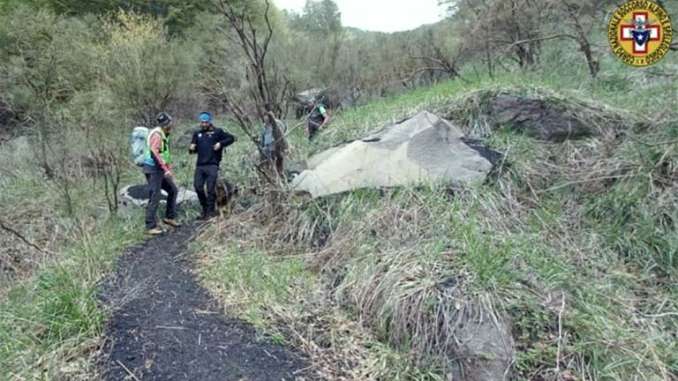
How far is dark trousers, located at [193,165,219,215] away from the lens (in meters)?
6.73

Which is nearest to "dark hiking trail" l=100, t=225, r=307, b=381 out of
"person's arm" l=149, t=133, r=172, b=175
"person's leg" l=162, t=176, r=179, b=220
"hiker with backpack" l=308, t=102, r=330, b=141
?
"person's arm" l=149, t=133, r=172, b=175

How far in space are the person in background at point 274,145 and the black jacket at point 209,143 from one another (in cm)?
56

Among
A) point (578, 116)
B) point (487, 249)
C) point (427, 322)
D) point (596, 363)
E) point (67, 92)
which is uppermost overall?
point (67, 92)

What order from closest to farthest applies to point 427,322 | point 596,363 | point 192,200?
point 596,363 < point 427,322 < point 192,200

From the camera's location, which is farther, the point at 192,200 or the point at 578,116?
the point at 192,200

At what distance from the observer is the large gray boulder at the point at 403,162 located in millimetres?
5668

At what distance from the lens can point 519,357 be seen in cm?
333

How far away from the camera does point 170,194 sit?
669 cm

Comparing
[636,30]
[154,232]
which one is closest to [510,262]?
[154,232]

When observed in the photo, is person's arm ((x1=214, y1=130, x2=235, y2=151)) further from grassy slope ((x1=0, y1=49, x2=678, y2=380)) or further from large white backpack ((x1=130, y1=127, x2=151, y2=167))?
grassy slope ((x1=0, y1=49, x2=678, y2=380))

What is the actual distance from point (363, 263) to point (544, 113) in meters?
3.89

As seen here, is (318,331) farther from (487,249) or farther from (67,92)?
(67,92)

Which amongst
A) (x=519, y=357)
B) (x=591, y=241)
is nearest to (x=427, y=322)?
(x=519, y=357)

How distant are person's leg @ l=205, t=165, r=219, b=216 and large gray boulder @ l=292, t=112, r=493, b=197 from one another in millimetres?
1292
